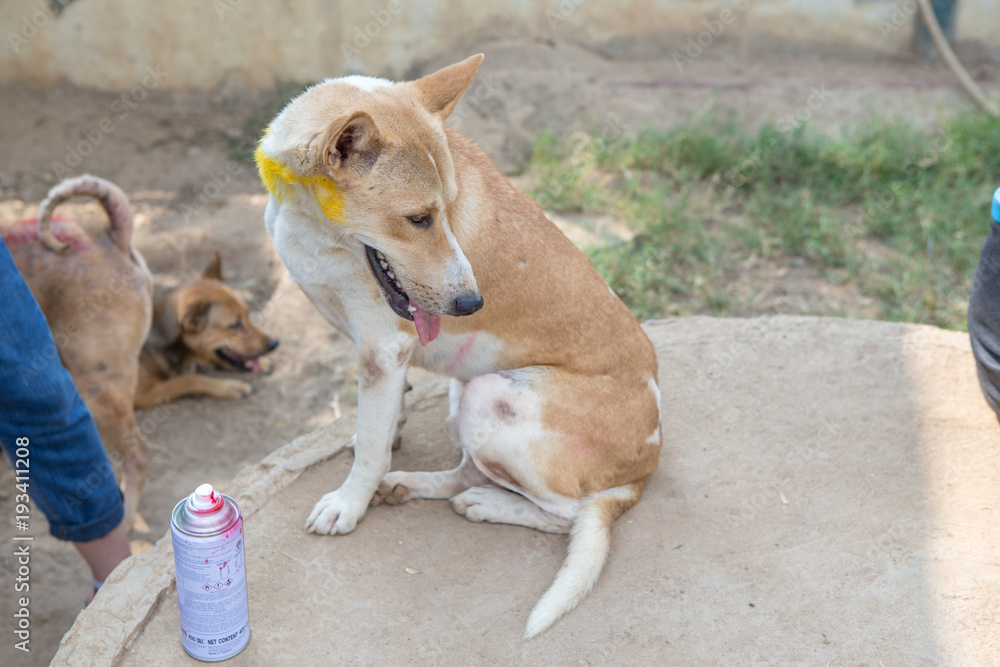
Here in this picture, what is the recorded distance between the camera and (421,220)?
257cm

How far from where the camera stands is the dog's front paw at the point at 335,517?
2967 millimetres

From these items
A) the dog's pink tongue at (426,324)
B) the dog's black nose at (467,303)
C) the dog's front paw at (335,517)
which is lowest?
the dog's front paw at (335,517)

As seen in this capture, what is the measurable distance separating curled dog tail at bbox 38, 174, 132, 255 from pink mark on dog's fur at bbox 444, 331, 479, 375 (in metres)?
2.15

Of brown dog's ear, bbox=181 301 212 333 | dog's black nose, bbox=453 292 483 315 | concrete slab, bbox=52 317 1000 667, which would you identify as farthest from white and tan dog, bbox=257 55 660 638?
brown dog's ear, bbox=181 301 212 333

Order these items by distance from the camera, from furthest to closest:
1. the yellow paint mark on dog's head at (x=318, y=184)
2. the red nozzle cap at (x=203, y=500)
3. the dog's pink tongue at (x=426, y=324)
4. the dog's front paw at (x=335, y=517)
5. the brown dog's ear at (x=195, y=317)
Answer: the brown dog's ear at (x=195, y=317)
the dog's front paw at (x=335, y=517)
the dog's pink tongue at (x=426, y=324)
the yellow paint mark on dog's head at (x=318, y=184)
the red nozzle cap at (x=203, y=500)

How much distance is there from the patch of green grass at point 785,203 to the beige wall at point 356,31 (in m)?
1.43

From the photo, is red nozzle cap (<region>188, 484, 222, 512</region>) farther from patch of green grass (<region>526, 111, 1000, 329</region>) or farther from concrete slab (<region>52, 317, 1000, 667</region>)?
patch of green grass (<region>526, 111, 1000, 329</region>)

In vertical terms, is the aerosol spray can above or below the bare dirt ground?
above

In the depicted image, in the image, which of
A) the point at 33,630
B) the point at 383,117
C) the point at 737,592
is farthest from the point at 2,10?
the point at 737,592

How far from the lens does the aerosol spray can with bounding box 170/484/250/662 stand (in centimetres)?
224
